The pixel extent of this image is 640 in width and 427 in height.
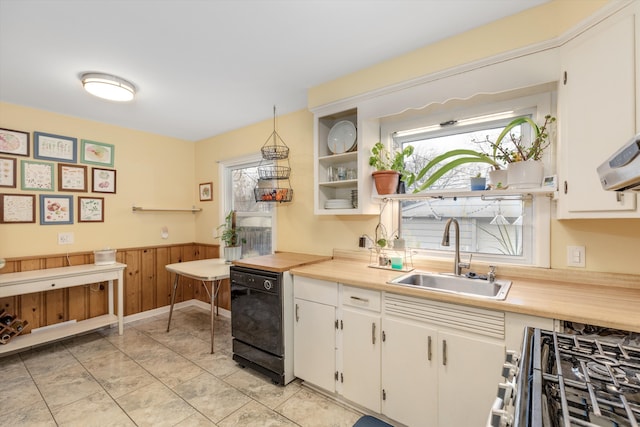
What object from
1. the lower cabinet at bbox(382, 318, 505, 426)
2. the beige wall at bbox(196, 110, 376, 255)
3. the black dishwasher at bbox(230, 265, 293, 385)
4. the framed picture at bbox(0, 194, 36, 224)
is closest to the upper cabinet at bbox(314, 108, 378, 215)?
the beige wall at bbox(196, 110, 376, 255)

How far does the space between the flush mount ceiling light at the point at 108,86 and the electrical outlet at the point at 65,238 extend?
1.65 metres

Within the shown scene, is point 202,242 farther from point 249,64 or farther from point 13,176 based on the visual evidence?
point 249,64

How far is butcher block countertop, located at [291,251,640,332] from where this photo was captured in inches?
46.1

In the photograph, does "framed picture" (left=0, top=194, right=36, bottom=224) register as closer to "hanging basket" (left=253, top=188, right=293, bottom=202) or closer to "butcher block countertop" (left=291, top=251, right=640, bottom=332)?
"hanging basket" (left=253, top=188, right=293, bottom=202)

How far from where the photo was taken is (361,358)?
1.85m

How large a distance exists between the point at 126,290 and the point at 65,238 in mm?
880

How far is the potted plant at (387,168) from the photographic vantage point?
213 centimetres

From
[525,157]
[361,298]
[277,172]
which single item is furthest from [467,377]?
[277,172]

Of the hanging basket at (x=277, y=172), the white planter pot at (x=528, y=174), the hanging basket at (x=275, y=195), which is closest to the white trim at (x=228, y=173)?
the hanging basket at (x=277, y=172)

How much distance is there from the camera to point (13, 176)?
2.75m

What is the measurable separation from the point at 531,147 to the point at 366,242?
1327mm

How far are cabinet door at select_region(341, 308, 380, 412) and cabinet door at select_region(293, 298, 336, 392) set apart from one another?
0.33ft

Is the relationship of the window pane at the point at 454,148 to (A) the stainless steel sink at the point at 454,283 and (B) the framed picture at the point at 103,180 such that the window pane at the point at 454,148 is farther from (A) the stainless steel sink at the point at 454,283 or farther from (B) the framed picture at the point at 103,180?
(B) the framed picture at the point at 103,180

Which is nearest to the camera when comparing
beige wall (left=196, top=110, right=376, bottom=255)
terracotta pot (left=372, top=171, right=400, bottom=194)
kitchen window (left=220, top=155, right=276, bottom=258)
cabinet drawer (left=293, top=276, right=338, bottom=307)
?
cabinet drawer (left=293, top=276, right=338, bottom=307)
